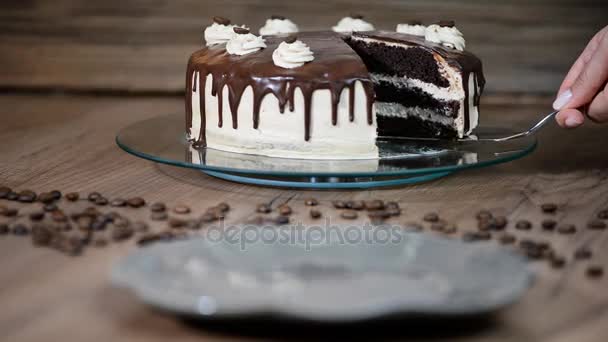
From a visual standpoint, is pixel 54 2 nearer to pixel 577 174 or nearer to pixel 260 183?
pixel 260 183

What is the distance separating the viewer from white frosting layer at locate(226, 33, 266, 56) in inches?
106

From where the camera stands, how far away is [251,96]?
255 cm

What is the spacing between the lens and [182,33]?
4.46m

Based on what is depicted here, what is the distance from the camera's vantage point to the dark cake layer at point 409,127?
3.04m

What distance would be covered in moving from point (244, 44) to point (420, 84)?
28.7 inches

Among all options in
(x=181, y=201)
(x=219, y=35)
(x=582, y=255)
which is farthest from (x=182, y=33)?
(x=582, y=255)

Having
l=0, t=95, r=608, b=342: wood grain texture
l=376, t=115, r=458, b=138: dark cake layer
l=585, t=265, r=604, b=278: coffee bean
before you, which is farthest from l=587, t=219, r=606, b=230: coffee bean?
Answer: l=376, t=115, r=458, b=138: dark cake layer

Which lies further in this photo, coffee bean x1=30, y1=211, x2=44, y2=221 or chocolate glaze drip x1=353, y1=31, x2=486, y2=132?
chocolate glaze drip x1=353, y1=31, x2=486, y2=132

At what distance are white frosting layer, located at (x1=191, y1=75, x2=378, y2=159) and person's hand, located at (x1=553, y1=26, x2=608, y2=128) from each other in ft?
1.95

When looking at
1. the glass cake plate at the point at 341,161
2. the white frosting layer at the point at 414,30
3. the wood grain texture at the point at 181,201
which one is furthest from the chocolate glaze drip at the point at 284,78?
the white frosting layer at the point at 414,30

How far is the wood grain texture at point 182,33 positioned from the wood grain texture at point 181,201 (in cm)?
31

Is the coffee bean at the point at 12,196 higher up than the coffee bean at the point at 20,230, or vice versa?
the coffee bean at the point at 20,230

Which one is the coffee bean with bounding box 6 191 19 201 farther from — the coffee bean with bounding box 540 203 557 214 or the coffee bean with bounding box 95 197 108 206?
the coffee bean with bounding box 540 203 557 214

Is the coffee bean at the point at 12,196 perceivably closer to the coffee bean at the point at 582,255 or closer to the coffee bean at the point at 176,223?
the coffee bean at the point at 176,223
